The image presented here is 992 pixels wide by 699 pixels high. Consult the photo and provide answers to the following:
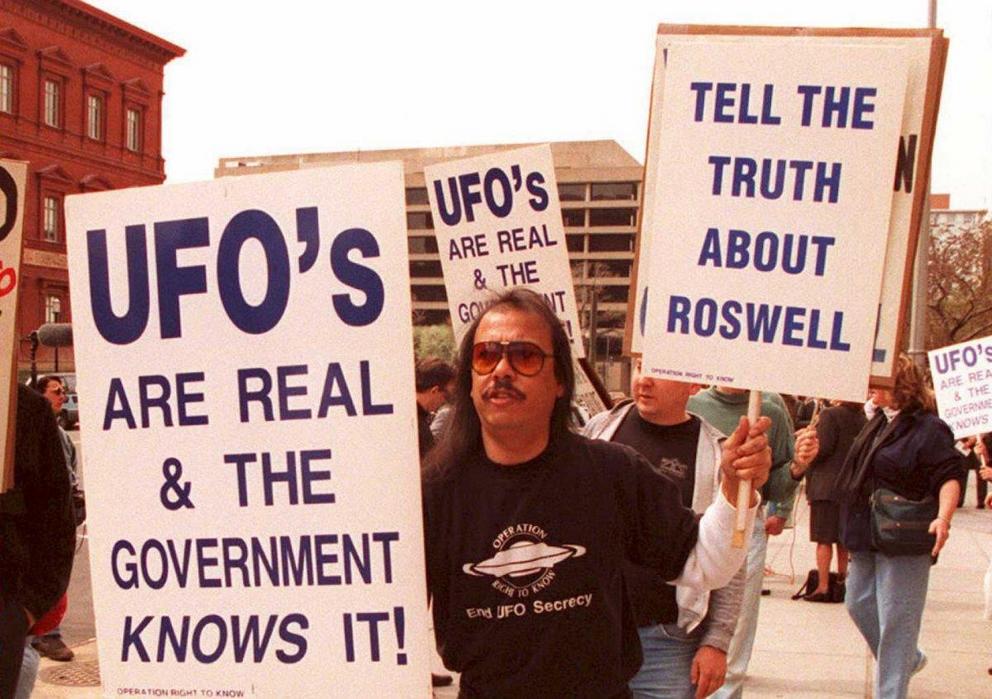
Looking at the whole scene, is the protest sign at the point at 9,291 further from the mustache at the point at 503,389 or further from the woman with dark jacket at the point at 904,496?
the woman with dark jacket at the point at 904,496

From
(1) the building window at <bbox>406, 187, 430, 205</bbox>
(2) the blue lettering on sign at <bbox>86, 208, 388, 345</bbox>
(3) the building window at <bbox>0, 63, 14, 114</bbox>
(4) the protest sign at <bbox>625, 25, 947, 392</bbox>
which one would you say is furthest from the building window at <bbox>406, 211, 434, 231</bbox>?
(2) the blue lettering on sign at <bbox>86, 208, 388, 345</bbox>

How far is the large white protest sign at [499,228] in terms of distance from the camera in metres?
6.80

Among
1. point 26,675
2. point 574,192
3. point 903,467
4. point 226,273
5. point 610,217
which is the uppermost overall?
point 574,192

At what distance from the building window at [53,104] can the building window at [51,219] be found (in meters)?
3.21

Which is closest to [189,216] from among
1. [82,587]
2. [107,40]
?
[82,587]

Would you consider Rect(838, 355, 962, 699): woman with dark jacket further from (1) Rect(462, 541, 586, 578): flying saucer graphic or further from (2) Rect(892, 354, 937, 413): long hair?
(1) Rect(462, 541, 586, 578): flying saucer graphic

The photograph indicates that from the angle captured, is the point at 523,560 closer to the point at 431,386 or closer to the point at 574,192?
the point at 431,386

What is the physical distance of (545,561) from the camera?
9.21 feet

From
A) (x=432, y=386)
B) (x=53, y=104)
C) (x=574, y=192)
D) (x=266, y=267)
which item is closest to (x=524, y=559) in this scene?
(x=266, y=267)

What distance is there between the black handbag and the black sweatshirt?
3359mm

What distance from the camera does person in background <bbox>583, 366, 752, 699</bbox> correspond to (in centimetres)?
398

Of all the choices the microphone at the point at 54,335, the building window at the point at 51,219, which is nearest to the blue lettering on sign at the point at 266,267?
the microphone at the point at 54,335

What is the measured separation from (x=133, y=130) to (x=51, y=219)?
25.2 ft

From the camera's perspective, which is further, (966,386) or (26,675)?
(966,386)
